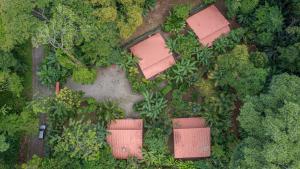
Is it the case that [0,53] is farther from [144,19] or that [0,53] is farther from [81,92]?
[144,19]

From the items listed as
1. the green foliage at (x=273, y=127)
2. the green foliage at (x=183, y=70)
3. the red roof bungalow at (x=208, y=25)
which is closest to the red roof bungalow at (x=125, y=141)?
the green foliage at (x=183, y=70)

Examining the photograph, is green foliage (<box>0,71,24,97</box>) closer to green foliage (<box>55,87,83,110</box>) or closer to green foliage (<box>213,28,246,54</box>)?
green foliage (<box>55,87,83,110</box>)

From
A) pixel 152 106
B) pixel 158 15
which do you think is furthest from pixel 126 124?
pixel 158 15

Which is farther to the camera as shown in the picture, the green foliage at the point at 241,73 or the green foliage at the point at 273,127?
the green foliage at the point at 241,73

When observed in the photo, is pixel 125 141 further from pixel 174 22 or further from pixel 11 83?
pixel 174 22

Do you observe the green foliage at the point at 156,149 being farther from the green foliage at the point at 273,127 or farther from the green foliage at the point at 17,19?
the green foliage at the point at 17,19

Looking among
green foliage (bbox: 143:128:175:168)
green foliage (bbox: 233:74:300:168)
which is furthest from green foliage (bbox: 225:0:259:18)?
green foliage (bbox: 143:128:175:168)
